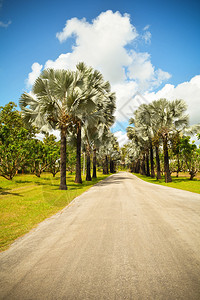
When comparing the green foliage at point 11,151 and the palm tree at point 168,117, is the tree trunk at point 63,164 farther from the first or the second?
the palm tree at point 168,117

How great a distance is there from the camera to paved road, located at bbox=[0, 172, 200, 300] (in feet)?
7.06

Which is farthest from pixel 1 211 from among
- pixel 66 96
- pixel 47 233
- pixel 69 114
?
pixel 66 96

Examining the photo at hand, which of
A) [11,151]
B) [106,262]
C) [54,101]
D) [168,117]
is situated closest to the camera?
[106,262]

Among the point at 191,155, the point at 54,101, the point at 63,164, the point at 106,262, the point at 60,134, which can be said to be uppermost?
the point at 54,101

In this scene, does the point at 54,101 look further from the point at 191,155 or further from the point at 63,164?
the point at 191,155

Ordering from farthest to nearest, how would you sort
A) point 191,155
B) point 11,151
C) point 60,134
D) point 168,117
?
point 191,155, point 168,117, point 11,151, point 60,134

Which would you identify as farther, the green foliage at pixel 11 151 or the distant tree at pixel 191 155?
the distant tree at pixel 191 155

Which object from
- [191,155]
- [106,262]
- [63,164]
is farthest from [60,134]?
[191,155]

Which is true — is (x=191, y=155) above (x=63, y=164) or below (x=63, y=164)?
above

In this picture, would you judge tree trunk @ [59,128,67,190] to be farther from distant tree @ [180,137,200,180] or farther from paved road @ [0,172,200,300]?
distant tree @ [180,137,200,180]

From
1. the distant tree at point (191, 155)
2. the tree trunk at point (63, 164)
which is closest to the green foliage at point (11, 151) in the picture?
the tree trunk at point (63, 164)

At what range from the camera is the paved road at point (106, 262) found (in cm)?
215

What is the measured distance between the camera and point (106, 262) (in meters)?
2.80

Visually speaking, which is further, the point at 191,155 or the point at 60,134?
the point at 191,155
